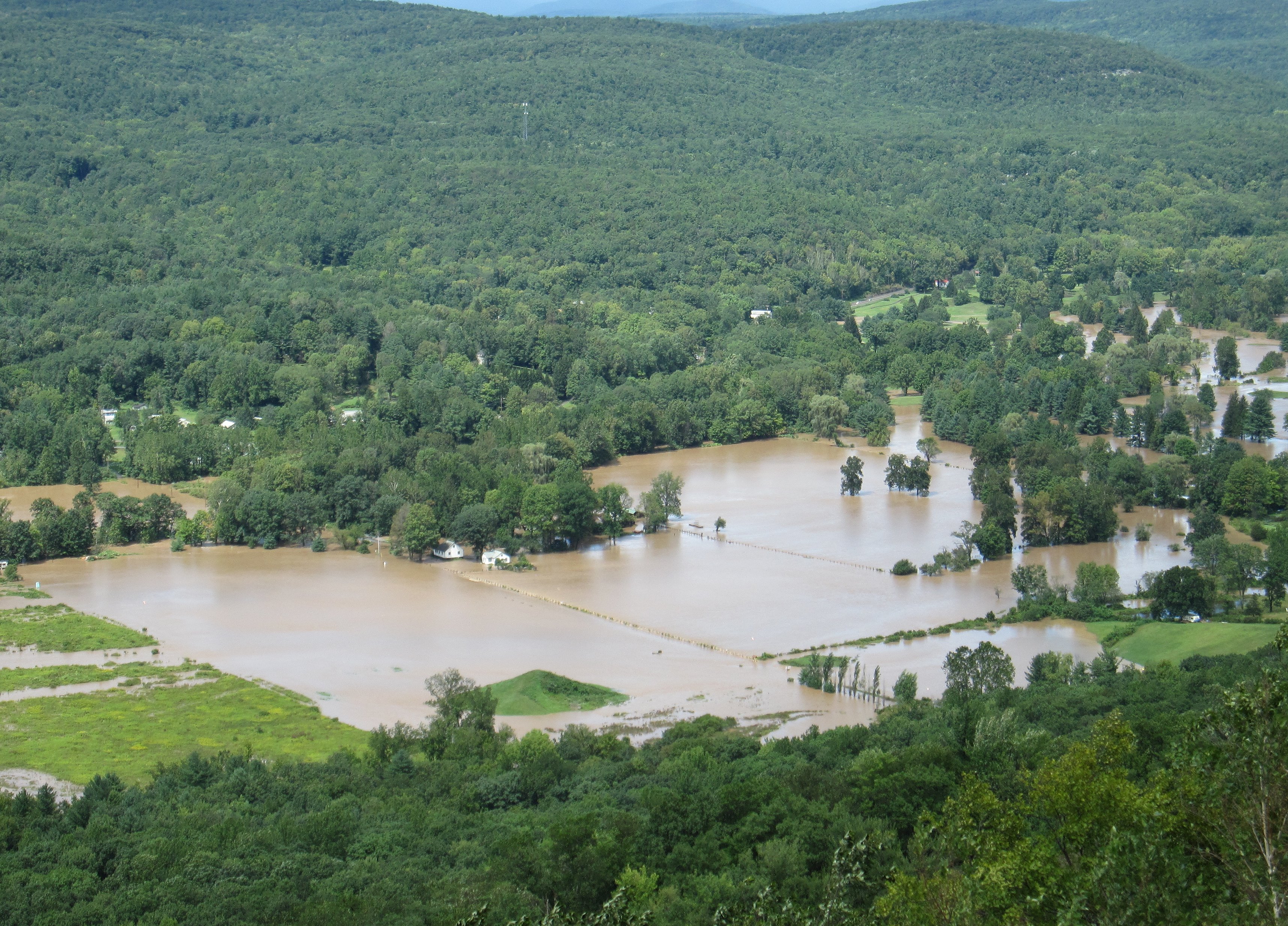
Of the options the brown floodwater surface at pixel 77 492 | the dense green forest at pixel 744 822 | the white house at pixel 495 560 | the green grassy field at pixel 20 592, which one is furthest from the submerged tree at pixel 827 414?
the green grassy field at pixel 20 592

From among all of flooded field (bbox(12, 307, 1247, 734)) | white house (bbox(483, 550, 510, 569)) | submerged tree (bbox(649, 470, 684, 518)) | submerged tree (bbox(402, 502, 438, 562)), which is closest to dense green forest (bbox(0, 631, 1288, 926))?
flooded field (bbox(12, 307, 1247, 734))

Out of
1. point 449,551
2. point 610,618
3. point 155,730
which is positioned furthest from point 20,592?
point 610,618

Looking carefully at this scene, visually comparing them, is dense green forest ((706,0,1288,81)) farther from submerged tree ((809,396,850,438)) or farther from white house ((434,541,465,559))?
white house ((434,541,465,559))

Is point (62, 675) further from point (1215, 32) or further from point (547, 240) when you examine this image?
point (1215, 32)

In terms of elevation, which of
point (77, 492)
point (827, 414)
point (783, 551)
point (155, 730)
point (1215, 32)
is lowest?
point (77, 492)

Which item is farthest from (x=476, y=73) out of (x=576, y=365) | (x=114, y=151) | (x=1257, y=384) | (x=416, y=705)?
(x=416, y=705)

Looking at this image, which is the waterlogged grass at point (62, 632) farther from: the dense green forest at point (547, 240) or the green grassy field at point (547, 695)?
the green grassy field at point (547, 695)
